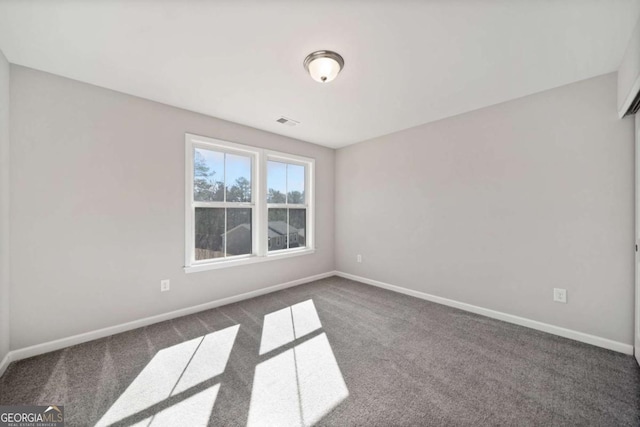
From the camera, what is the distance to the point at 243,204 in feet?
11.3

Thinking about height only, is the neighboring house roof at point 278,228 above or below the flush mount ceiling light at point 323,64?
below

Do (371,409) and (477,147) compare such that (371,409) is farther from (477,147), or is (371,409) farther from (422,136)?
(422,136)

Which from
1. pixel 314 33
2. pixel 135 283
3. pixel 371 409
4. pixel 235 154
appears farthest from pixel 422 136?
pixel 135 283

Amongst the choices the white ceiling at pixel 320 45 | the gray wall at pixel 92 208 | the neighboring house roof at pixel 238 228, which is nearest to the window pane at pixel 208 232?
the neighboring house roof at pixel 238 228

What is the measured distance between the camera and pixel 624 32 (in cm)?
168

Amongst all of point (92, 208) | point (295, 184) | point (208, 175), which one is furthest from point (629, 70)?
point (92, 208)

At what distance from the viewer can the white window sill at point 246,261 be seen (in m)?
2.95

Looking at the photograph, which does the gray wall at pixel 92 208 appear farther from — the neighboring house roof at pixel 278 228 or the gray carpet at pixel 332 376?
the neighboring house roof at pixel 278 228

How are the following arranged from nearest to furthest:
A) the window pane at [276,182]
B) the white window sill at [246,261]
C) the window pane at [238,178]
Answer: the white window sill at [246,261]
the window pane at [238,178]
the window pane at [276,182]

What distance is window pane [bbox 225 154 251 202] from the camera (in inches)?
131

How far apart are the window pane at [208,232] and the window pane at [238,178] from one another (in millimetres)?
302

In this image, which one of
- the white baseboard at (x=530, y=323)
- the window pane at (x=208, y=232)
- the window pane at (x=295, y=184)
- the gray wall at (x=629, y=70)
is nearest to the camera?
the gray wall at (x=629, y=70)

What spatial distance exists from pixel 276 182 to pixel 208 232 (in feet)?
4.28

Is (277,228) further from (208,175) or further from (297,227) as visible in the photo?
(208,175)
